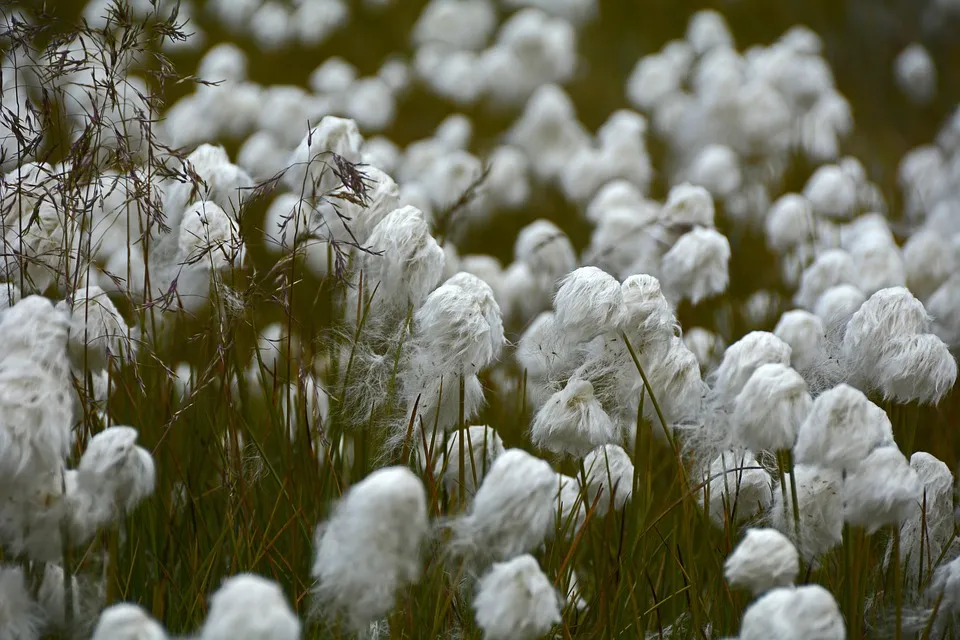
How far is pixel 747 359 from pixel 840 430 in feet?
1.17

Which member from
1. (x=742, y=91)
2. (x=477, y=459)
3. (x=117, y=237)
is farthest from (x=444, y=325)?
(x=742, y=91)

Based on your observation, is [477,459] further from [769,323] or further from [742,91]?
[742,91]

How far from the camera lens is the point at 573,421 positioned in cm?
203

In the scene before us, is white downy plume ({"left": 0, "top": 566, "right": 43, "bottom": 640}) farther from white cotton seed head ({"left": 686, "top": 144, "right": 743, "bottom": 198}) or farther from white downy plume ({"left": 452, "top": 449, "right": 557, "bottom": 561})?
white cotton seed head ({"left": 686, "top": 144, "right": 743, "bottom": 198})

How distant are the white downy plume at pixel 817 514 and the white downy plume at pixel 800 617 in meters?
0.54

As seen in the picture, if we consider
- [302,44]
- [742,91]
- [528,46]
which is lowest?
[742,91]

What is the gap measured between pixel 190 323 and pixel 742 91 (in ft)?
15.7

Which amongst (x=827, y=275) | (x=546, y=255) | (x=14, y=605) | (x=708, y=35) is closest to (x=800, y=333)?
(x=827, y=275)

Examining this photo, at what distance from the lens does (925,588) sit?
2275 millimetres

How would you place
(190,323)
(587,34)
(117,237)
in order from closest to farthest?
(190,323)
(117,237)
(587,34)

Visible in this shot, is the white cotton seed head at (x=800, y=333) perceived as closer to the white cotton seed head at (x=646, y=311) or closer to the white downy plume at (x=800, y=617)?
the white cotton seed head at (x=646, y=311)

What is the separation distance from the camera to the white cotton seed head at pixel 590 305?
1999 mm

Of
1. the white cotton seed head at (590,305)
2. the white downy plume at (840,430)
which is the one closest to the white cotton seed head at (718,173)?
the white cotton seed head at (590,305)

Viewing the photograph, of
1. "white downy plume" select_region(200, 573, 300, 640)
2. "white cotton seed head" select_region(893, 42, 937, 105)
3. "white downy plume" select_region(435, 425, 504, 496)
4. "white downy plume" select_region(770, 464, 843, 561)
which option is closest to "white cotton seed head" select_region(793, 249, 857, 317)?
"white downy plume" select_region(770, 464, 843, 561)
